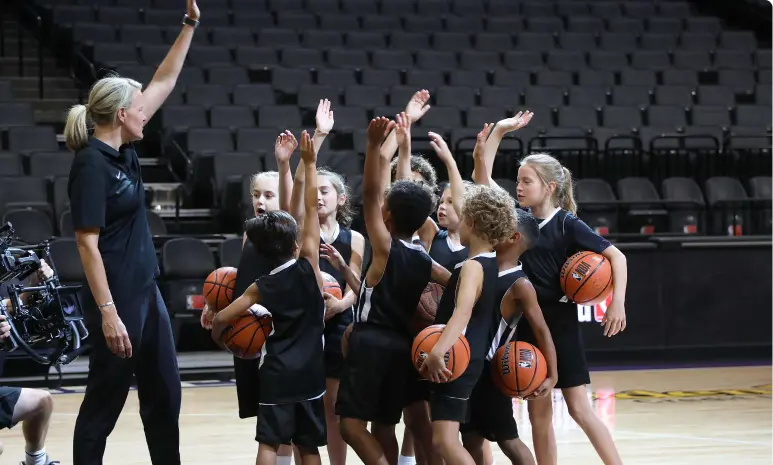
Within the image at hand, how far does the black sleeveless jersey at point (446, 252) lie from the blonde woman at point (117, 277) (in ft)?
4.05

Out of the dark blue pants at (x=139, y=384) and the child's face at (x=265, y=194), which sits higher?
the child's face at (x=265, y=194)

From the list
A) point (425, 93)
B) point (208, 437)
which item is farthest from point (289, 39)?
point (425, 93)

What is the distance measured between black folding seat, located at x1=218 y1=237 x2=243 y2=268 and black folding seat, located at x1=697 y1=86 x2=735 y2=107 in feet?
20.4

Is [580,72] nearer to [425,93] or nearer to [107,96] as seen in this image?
[425,93]

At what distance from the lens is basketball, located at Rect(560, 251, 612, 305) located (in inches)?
173

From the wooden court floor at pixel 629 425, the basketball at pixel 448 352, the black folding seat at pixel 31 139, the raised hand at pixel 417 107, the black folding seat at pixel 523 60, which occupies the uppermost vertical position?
the black folding seat at pixel 523 60

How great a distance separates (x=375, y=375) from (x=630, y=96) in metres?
9.06

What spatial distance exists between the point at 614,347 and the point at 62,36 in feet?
24.0

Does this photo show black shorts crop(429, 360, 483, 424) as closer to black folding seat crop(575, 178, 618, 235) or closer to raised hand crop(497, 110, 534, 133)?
raised hand crop(497, 110, 534, 133)

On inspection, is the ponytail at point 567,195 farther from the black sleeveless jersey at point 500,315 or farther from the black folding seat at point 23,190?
the black folding seat at point 23,190

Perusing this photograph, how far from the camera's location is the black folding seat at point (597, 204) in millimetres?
9906

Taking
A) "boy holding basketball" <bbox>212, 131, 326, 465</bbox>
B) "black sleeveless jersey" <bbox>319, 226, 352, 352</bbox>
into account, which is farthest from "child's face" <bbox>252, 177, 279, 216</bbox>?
"boy holding basketball" <bbox>212, 131, 326, 465</bbox>

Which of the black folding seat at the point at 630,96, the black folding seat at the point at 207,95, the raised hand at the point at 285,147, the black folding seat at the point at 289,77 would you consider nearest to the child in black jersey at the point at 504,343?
the raised hand at the point at 285,147

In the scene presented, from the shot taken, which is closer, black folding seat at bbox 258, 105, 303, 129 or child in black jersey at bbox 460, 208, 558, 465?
child in black jersey at bbox 460, 208, 558, 465
